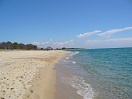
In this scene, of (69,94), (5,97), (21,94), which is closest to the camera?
(5,97)

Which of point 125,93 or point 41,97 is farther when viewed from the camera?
point 125,93

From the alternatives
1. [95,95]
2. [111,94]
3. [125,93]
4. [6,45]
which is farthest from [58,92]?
[6,45]

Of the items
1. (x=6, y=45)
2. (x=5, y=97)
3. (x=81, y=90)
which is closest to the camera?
(x=5, y=97)

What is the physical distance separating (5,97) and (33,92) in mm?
1521

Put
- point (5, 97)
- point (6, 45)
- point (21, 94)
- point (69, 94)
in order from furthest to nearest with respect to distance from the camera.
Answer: point (6, 45) → point (69, 94) → point (21, 94) → point (5, 97)

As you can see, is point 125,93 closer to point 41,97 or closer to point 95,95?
point 95,95

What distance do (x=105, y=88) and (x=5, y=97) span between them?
5847 mm

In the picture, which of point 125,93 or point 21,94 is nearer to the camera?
point 21,94

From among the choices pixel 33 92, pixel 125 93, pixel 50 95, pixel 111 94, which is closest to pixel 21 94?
pixel 33 92

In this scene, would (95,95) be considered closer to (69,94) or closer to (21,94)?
(69,94)

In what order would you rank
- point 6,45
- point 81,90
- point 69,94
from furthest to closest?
1. point 6,45
2. point 81,90
3. point 69,94

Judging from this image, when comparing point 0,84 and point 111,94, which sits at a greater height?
point 0,84

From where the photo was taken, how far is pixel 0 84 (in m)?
8.72

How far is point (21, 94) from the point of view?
24.2ft
